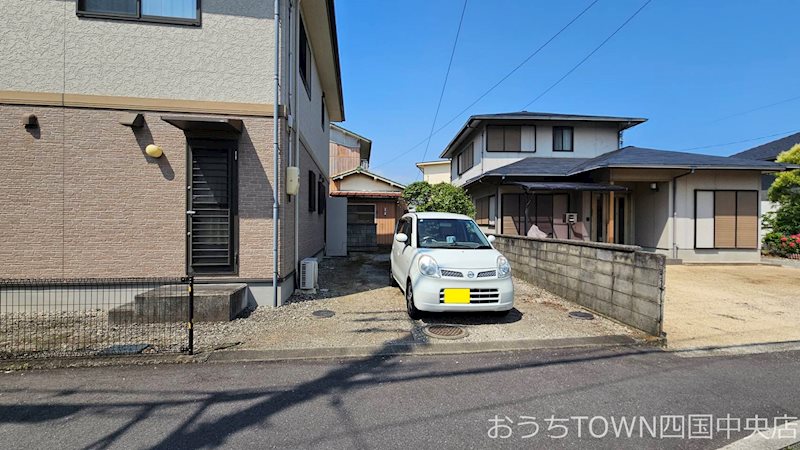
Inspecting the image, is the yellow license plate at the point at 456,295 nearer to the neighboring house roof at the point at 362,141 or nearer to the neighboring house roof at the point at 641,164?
the neighboring house roof at the point at 641,164

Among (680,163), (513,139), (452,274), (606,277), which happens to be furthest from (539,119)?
(452,274)

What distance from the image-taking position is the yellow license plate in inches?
185

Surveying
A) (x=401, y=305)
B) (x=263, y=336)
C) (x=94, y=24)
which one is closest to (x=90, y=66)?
(x=94, y=24)

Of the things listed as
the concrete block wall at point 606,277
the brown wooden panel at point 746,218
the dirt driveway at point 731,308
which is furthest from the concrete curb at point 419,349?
the brown wooden panel at point 746,218

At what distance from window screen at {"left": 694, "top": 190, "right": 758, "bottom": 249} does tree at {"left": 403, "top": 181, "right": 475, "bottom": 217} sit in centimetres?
711

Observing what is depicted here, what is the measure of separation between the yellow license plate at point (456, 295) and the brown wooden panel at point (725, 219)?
11.0 meters

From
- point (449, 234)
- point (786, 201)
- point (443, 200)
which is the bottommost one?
point (449, 234)

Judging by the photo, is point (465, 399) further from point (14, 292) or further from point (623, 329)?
point (14, 292)

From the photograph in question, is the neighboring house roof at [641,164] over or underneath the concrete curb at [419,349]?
over

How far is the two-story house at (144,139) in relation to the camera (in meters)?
5.11

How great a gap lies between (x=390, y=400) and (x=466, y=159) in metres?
16.4

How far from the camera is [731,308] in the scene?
5875 mm

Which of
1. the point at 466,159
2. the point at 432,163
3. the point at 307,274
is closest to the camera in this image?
the point at 307,274

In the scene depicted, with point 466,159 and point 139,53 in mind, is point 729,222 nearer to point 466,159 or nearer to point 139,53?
point 466,159
